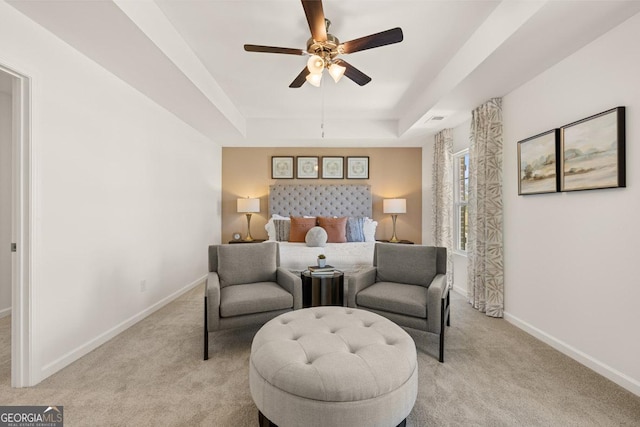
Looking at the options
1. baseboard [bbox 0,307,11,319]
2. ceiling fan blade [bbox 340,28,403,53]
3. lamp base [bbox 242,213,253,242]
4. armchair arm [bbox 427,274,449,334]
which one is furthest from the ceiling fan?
baseboard [bbox 0,307,11,319]

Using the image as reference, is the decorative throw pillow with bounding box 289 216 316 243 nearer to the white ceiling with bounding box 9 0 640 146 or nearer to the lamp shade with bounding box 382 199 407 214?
the lamp shade with bounding box 382 199 407 214

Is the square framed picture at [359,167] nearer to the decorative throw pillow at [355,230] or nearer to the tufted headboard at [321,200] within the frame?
the tufted headboard at [321,200]

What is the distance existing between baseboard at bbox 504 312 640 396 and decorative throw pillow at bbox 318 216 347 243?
8.50 ft

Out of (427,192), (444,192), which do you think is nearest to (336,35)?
(444,192)

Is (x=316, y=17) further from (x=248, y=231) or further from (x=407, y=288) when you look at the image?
(x=248, y=231)

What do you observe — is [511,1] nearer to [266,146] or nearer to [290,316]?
[290,316]

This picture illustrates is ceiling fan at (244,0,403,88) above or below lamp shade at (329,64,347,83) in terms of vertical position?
above

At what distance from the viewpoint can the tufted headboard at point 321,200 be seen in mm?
5836

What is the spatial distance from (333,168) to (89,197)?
4.17m

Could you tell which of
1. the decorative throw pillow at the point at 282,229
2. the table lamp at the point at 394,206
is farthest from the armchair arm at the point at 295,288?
the table lamp at the point at 394,206

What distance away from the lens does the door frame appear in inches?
80.4

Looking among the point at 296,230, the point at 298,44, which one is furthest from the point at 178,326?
the point at 298,44

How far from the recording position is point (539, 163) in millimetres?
2840

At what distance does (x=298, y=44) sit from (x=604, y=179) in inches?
111
